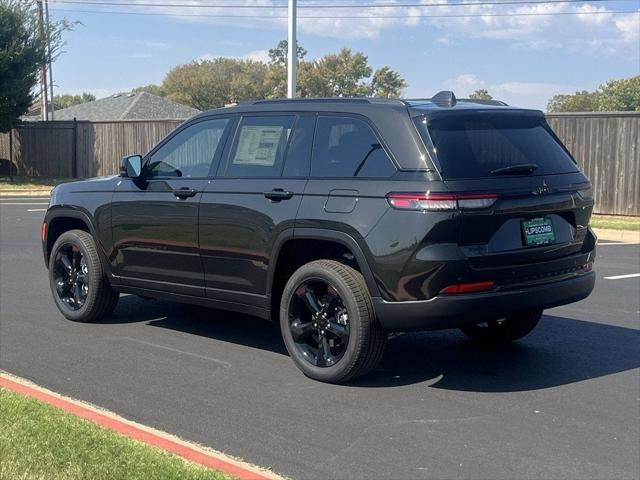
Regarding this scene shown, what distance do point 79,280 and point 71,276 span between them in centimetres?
12

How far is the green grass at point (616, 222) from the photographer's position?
Result: 17781mm

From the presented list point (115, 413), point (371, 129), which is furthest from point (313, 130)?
point (115, 413)

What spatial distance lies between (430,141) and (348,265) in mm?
1080

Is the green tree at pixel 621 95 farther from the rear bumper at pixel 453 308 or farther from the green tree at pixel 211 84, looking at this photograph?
the rear bumper at pixel 453 308

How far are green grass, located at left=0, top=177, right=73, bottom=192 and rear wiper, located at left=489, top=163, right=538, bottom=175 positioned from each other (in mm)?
27124

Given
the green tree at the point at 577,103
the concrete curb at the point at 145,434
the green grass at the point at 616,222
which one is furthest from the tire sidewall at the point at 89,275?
the green tree at the point at 577,103

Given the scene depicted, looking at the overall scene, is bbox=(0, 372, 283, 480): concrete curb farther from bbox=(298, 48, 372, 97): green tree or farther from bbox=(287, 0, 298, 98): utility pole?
bbox=(298, 48, 372, 97): green tree

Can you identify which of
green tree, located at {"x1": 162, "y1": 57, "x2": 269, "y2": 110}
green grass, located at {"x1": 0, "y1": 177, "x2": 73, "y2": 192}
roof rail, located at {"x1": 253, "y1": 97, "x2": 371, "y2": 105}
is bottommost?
green grass, located at {"x1": 0, "y1": 177, "x2": 73, "y2": 192}

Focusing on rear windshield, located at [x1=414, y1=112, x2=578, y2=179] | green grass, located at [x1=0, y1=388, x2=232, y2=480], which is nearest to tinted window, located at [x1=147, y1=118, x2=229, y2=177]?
rear windshield, located at [x1=414, y1=112, x2=578, y2=179]

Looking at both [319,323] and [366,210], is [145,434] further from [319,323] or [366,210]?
[366,210]

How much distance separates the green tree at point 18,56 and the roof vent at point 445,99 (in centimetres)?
2747

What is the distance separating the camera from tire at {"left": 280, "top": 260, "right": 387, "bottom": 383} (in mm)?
5891

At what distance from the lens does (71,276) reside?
8.28 meters

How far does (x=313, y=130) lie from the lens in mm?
6500
